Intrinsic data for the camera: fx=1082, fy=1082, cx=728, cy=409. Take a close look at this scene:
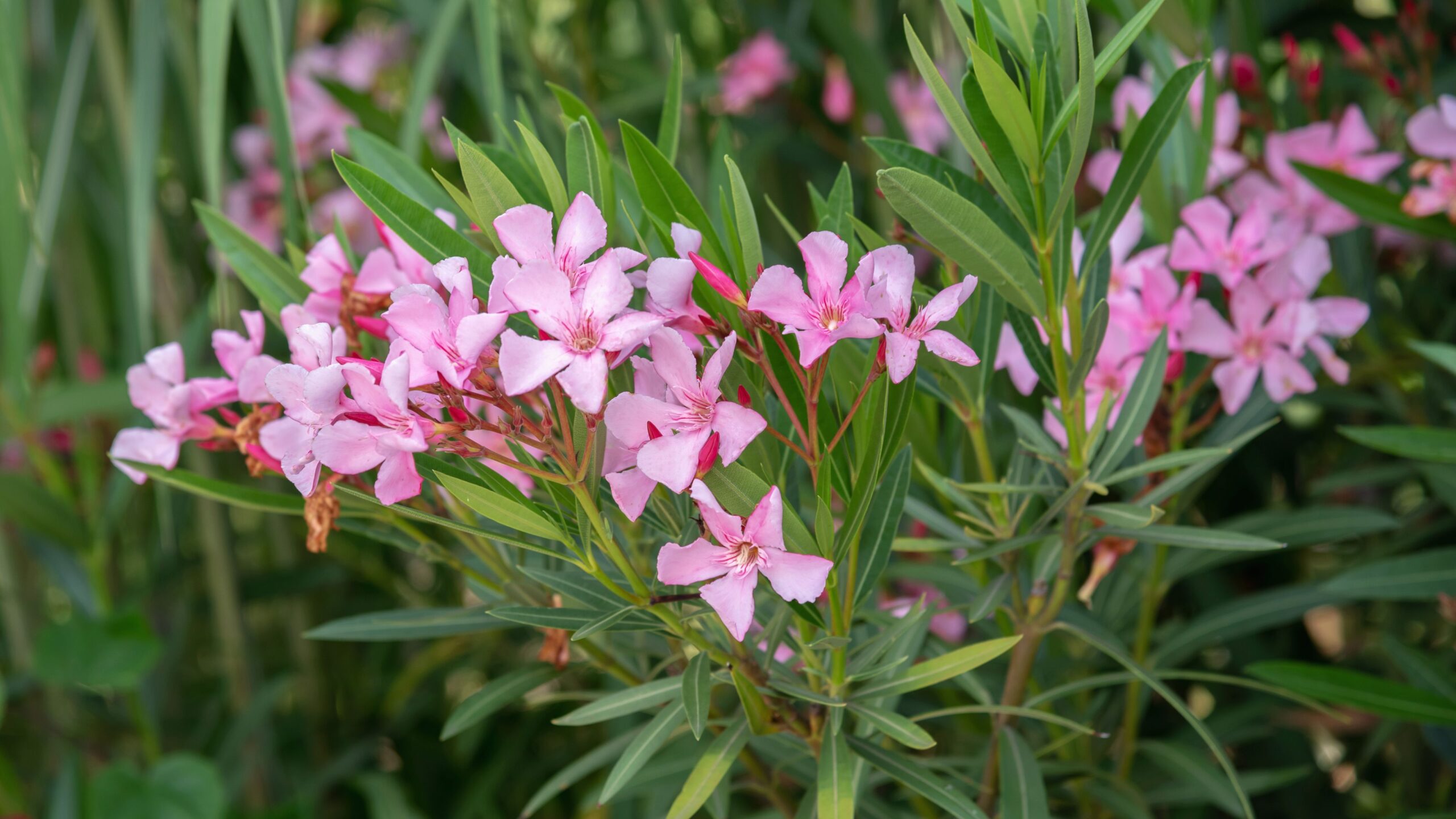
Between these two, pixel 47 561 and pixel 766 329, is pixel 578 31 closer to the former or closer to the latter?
pixel 47 561

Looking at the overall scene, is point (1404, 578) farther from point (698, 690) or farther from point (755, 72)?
point (755, 72)

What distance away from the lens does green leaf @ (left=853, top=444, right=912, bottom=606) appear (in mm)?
575

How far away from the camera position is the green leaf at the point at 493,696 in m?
0.66

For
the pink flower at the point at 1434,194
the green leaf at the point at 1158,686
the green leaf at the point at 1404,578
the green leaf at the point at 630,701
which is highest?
the pink flower at the point at 1434,194

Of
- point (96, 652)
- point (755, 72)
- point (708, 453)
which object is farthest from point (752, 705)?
point (755, 72)

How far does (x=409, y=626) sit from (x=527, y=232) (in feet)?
1.06

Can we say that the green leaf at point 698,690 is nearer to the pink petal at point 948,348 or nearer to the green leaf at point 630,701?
the green leaf at point 630,701

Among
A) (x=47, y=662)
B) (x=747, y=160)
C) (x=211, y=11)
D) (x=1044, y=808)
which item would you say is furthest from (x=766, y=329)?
(x=47, y=662)

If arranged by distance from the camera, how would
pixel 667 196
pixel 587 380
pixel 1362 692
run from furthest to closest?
1. pixel 1362 692
2. pixel 667 196
3. pixel 587 380

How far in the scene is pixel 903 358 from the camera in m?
0.46

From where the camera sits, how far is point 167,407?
1.99ft

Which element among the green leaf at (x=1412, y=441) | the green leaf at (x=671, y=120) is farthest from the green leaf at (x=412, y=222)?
the green leaf at (x=1412, y=441)

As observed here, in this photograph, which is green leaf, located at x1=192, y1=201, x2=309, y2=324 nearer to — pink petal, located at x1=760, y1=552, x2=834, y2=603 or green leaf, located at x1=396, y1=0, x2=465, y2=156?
green leaf, located at x1=396, y1=0, x2=465, y2=156

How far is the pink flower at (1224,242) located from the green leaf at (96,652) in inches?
38.3
